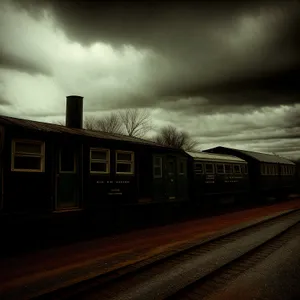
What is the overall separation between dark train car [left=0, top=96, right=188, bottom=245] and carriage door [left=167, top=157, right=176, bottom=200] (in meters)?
0.43

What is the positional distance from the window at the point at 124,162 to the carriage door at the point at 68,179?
2.07m

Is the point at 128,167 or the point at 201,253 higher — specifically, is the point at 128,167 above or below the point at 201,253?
above

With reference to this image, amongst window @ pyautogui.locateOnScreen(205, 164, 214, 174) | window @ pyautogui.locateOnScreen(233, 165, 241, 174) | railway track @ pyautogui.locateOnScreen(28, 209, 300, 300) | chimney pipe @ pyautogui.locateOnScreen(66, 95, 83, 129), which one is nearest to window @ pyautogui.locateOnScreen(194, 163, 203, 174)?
window @ pyautogui.locateOnScreen(205, 164, 214, 174)

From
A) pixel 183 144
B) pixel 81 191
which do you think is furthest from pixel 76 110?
pixel 183 144

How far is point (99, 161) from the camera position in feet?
39.1

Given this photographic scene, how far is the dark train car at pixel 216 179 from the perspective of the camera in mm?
18922

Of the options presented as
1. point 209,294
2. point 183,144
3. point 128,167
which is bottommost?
point 209,294

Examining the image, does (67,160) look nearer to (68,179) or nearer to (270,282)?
(68,179)

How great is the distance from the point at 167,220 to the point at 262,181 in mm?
13316

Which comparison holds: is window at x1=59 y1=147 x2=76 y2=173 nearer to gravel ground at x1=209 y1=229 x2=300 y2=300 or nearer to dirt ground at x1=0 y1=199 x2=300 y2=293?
dirt ground at x1=0 y1=199 x2=300 y2=293

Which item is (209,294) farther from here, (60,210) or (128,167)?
(128,167)

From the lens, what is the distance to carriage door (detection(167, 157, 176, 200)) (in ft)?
52.9

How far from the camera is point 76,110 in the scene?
15.0 metres

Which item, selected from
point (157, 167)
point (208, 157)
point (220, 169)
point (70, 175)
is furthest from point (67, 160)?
point (220, 169)
